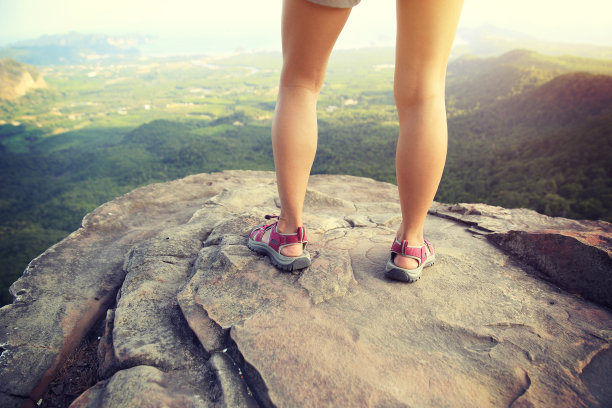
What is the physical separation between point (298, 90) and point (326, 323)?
123 cm

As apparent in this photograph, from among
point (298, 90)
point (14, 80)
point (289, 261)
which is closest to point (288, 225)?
point (289, 261)

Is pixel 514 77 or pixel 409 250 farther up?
pixel 409 250

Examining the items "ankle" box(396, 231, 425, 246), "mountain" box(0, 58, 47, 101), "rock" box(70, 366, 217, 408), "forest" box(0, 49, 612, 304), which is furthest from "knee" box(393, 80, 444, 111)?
"mountain" box(0, 58, 47, 101)

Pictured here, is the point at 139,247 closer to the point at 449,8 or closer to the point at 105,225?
the point at 105,225

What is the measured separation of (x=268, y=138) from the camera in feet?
137

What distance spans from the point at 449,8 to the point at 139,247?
2546 mm

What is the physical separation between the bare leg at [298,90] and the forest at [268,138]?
2831 mm

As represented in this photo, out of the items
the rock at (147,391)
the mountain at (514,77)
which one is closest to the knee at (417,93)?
the rock at (147,391)

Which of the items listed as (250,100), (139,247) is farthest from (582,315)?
(250,100)

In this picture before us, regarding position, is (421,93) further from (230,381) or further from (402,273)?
(230,381)

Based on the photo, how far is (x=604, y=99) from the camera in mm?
15711

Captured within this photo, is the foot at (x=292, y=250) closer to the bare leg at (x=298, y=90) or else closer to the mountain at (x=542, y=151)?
the bare leg at (x=298, y=90)

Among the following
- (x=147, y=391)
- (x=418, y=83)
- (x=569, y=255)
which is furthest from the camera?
(x=569, y=255)

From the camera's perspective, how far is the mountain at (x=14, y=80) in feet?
211
